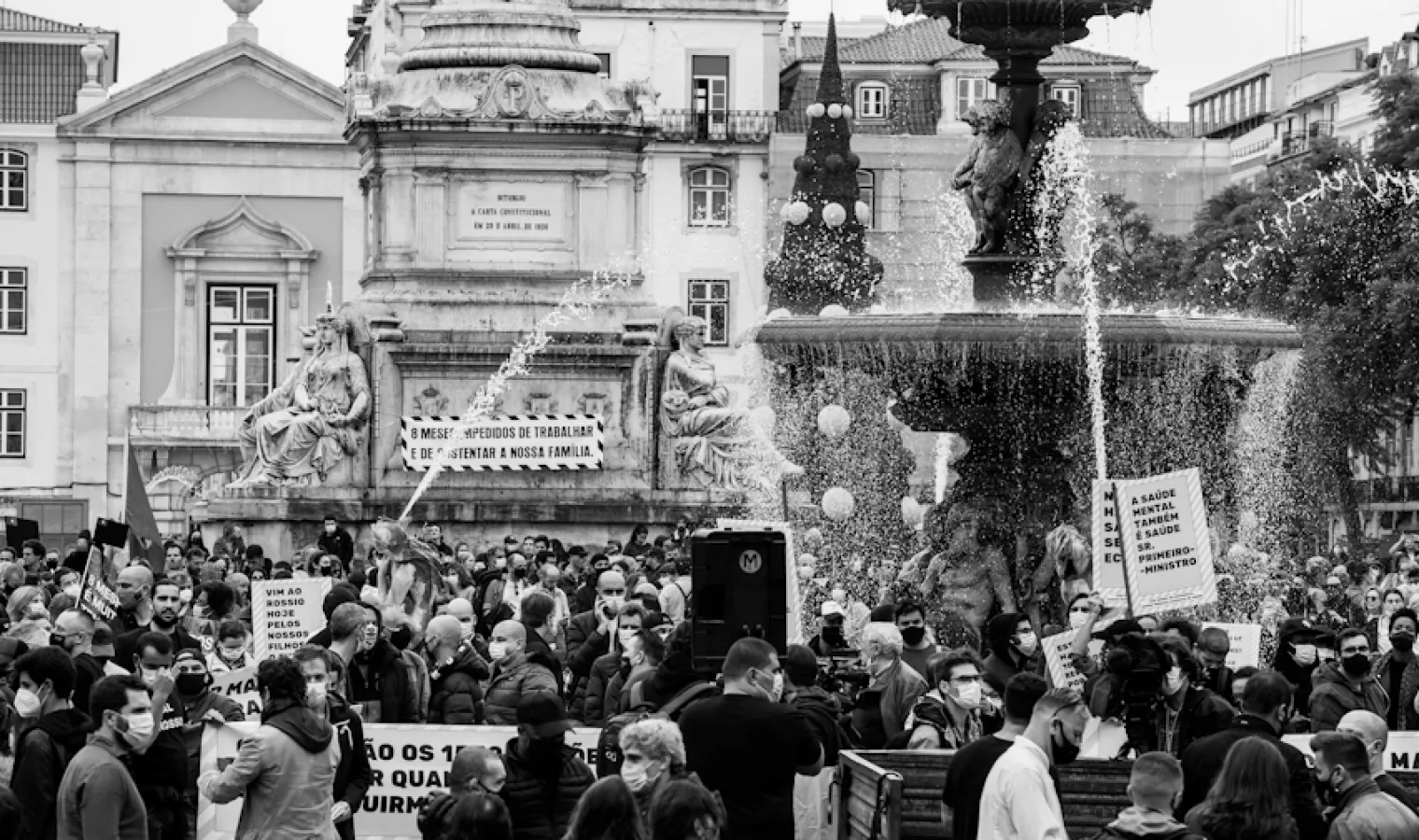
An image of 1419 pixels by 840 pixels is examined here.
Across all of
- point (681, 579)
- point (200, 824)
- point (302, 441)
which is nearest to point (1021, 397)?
point (681, 579)

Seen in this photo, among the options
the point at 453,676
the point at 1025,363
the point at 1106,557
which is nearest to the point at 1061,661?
the point at 1106,557

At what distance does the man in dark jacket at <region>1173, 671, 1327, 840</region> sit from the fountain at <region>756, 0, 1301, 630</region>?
26.7 ft

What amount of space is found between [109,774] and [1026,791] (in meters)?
3.44

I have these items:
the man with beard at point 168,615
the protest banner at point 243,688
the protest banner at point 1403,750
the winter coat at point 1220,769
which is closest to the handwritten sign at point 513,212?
the man with beard at point 168,615

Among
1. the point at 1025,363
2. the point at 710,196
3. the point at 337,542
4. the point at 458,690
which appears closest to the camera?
the point at 458,690

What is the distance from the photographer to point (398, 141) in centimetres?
4259

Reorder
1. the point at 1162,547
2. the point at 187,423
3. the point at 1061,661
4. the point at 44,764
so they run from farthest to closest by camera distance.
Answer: the point at 187,423 < the point at 1162,547 < the point at 1061,661 < the point at 44,764

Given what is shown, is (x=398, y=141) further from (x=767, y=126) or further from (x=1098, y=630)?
(x=767, y=126)

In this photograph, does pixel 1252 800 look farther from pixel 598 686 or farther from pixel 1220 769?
pixel 598 686

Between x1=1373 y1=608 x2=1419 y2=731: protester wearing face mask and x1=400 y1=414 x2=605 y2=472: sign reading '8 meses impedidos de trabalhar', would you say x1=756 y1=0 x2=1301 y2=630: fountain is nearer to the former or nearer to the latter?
x1=1373 y1=608 x2=1419 y2=731: protester wearing face mask

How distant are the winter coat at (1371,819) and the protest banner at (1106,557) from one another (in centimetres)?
530

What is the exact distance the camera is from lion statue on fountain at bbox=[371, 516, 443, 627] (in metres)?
25.9

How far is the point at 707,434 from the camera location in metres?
42.0

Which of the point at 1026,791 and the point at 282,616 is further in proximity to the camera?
the point at 282,616
